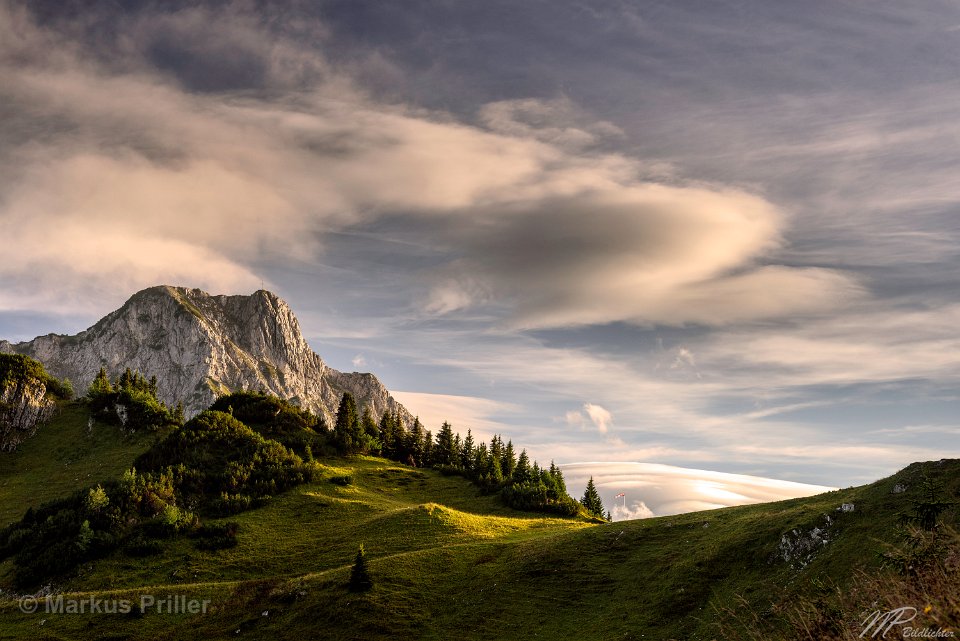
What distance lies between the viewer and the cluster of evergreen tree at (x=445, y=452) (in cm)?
11169

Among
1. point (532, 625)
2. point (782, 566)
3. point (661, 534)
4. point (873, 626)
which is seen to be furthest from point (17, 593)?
point (873, 626)

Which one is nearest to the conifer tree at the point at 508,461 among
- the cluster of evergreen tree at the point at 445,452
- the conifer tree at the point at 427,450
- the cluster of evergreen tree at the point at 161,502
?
the cluster of evergreen tree at the point at 445,452

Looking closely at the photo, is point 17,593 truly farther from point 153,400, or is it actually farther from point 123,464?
point 153,400

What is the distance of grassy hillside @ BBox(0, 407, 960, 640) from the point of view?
36688 millimetres

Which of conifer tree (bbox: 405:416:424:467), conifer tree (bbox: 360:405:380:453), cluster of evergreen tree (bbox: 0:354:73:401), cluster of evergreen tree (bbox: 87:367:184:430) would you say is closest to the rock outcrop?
cluster of evergreen tree (bbox: 0:354:73:401)

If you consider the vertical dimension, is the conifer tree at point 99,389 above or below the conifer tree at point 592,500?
above

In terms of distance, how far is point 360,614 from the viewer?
4231 cm

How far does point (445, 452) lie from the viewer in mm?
138500

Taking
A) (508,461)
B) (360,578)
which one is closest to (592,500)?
(508,461)

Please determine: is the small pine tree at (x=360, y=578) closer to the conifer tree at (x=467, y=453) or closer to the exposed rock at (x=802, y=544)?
the exposed rock at (x=802, y=544)

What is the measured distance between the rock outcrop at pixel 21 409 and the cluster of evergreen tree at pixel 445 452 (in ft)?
226

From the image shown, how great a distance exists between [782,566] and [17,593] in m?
74.4

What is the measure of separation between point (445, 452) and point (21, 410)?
99.0m

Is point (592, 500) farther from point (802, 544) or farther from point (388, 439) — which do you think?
point (802, 544)
